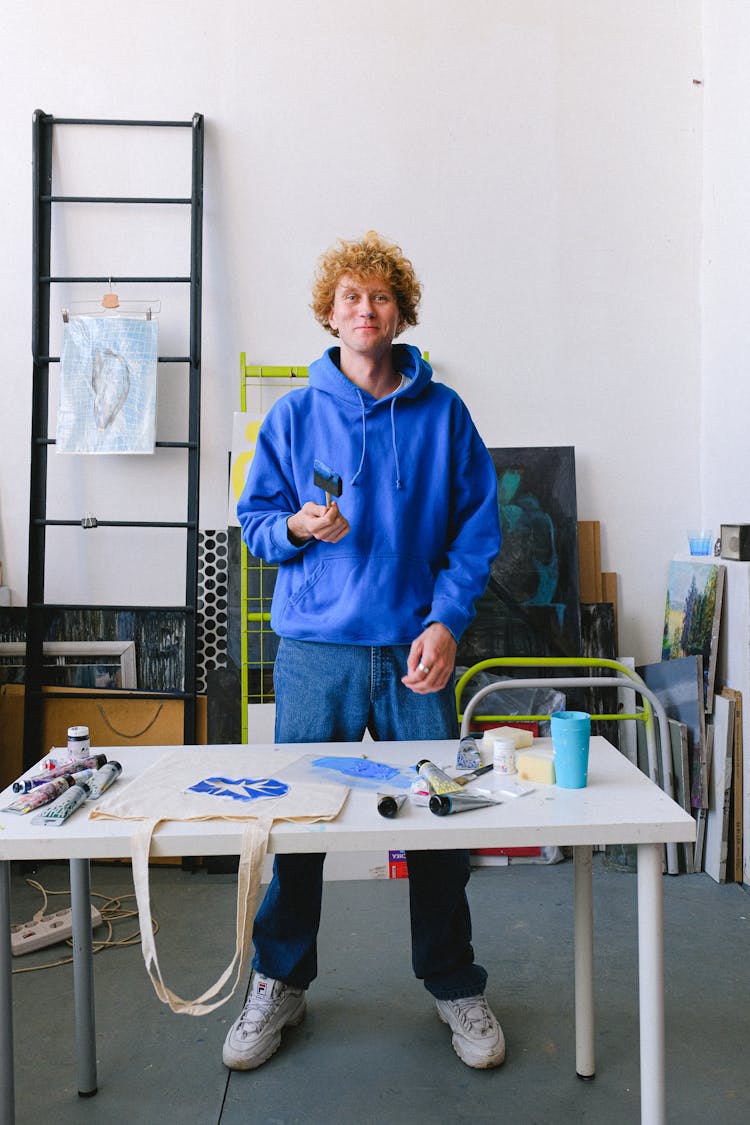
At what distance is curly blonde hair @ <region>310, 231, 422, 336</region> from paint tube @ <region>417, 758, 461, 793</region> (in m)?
1.01

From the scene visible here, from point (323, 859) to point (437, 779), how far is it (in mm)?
521

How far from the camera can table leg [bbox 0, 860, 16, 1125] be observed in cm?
152

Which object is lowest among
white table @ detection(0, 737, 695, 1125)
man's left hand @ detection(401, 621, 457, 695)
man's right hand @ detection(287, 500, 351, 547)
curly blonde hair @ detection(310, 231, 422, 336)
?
white table @ detection(0, 737, 695, 1125)

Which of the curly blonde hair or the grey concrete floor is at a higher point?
the curly blonde hair

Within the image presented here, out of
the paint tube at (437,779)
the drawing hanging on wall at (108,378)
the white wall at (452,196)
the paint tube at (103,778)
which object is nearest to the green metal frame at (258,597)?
the white wall at (452,196)

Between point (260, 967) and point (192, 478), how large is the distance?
1.78 metres

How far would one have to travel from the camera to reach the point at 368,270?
6.77 ft

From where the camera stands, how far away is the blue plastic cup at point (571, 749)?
5.38ft

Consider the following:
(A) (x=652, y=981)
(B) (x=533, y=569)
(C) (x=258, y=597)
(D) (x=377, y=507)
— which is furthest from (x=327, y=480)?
(B) (x=533, y=569)

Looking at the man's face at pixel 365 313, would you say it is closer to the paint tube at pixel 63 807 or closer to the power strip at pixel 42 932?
the paint tube at pixel 63 807

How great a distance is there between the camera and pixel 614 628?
11.4 feet

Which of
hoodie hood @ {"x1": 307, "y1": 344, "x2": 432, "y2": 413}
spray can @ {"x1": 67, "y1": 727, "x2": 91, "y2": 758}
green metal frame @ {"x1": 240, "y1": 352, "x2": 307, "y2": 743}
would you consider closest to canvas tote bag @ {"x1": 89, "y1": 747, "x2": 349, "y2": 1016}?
spray can @ {"x1": 67, "y1": 727, "x2": 91, "y2": 758}

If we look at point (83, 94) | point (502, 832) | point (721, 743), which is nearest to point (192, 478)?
point (83, 94)

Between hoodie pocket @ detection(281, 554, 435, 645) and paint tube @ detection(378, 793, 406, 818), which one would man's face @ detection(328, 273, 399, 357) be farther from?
paint tube @ detection(378, 793, 406, 818)
